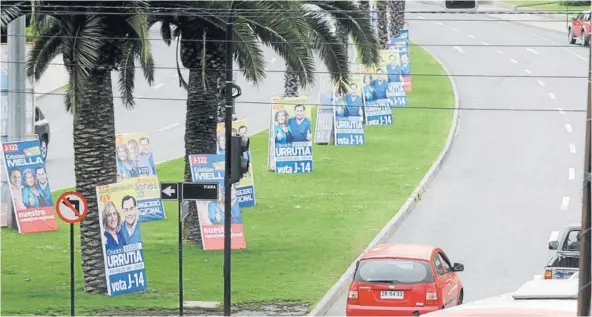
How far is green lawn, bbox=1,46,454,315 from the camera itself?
24031mm

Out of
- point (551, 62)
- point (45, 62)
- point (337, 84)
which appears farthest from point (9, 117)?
point (551, 62)

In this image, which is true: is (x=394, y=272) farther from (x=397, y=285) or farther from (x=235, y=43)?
(x=235, y=43)

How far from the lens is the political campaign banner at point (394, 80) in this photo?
165 ft

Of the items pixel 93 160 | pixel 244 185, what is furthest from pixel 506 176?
pixel 93 160

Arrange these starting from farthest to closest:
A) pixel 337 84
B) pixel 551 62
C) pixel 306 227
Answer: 1. pixel 551 62
2. pixel 306 227
3. pixel 337 84

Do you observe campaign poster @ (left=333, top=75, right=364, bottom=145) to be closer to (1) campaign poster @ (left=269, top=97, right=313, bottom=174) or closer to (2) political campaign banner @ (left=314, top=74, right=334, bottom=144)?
(2) political campaign banner @ (left=314, top=74, right=334, bottom=144)

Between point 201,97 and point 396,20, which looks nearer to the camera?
point 201,97

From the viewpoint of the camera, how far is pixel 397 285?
20750mm

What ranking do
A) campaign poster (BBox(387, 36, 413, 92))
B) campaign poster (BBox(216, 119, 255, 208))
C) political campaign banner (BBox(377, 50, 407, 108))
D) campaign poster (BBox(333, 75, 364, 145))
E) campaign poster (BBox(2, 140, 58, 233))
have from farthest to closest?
campaign poster (BBox(387, 36, 413, 92)), political campaign banner (BBox(377, 50, 407, 108)), campaign poster (BBox(333, 75, 364, 145)), campaign poster (BBox(216, 119, 255, 208)), campaign poster (BBox(2, 140, 58, 233))

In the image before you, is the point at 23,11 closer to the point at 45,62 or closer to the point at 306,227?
the point at 45,62

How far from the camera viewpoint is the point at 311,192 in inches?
1385

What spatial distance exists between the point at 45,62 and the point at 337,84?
258 inches

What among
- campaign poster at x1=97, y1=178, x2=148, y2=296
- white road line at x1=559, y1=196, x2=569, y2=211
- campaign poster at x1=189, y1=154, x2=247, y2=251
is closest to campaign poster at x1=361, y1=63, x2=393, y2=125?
white road line at x1=559, y1=196, x2=569, y2=211

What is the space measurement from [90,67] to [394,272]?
7194 millimetres
